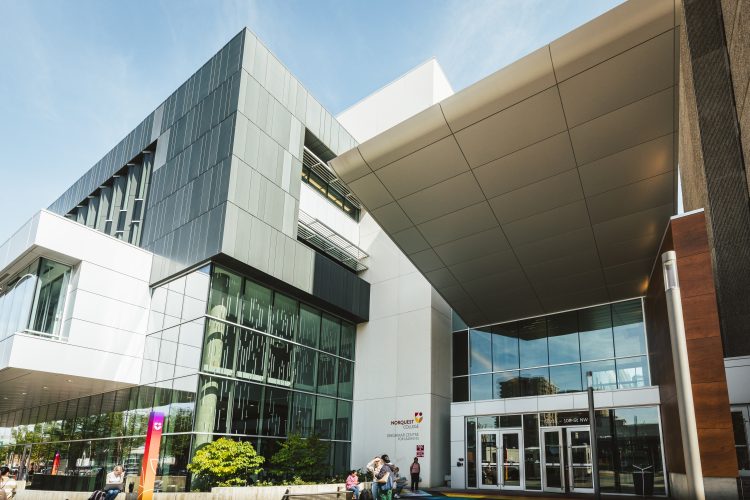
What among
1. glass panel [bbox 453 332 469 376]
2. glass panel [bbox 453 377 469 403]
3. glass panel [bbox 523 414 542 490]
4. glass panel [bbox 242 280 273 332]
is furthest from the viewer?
glass panel [bbox 453 332 469 376]

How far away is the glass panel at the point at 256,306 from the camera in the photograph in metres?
21.1

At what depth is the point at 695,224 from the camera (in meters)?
13.0

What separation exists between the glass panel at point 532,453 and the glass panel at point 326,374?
342 inches

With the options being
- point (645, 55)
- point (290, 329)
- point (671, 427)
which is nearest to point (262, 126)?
point (290, 329)

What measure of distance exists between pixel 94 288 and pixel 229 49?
37.2ft

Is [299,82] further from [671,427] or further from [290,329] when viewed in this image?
[671,427]

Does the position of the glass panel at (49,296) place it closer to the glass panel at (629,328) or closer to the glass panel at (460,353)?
the glass panel at (460,353)

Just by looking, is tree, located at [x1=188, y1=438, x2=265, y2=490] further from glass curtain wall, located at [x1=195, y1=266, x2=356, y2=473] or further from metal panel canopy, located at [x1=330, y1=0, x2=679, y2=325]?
metal panel canopy, located at [x1=330, y1=0, x2=679, y2=325]

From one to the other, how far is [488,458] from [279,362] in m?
9.44

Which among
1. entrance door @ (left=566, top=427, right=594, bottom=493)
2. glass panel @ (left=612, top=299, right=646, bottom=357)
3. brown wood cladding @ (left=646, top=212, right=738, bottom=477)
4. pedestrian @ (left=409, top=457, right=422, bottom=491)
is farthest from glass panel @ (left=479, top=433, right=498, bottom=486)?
brown wood cladding @ (left=646, top=212, right=738, bottom=477)

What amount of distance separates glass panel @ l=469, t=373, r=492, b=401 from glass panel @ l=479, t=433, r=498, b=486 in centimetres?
175

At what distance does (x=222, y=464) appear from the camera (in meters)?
17.4

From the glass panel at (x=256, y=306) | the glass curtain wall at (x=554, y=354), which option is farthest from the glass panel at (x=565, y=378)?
the glass panel at (x=256, y=306)

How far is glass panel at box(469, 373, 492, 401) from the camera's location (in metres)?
23.5
